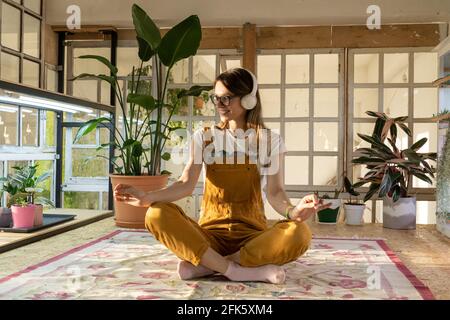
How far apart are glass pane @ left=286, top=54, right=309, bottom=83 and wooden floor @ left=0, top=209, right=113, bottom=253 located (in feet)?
6.18

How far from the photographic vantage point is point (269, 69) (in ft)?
13.6

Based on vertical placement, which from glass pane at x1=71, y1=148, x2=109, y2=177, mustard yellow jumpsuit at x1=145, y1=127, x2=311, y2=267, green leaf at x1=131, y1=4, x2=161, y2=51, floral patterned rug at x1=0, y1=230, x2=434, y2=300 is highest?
green leaf at x1=131, y1=4, x2=161, y2=51

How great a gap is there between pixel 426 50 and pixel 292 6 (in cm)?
116

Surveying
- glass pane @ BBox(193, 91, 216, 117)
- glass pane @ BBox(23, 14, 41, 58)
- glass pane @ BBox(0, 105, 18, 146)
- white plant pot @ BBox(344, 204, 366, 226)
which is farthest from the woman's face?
glass pane @ BBox(23, 14, 41, 58)

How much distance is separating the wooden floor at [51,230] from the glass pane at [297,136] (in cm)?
161

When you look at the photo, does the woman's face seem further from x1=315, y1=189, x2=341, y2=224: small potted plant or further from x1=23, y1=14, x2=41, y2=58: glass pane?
x1=23, y1=14, x2=41, y2=58: glass pane

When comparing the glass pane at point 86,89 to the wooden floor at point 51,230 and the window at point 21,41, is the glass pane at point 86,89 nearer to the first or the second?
the window at point 21,41

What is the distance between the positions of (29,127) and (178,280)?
7.34ft

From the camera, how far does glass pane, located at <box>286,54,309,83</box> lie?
4094 millimetres

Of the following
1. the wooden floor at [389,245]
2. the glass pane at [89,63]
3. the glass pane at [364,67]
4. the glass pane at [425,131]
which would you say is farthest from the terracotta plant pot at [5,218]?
the glass pane at [425,131]

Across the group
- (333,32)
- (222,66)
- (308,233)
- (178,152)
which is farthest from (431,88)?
(308,233)

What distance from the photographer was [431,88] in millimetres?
3926
